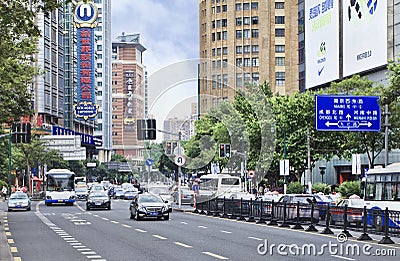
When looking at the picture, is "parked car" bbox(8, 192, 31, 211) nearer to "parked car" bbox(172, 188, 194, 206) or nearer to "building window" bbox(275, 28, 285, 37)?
"parked car" bbox(172, 188, 194, 206)

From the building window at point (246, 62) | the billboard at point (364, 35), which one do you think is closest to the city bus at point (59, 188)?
the billboard at point (364, 35)

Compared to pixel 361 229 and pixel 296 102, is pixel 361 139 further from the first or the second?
pixel 361 229

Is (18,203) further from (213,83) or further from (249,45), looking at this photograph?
(249,45)

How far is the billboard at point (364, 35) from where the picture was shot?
71062 millimetres

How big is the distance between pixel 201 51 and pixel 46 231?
392ft

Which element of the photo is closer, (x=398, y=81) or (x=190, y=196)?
(x=398, y=81)

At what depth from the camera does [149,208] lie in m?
38.8

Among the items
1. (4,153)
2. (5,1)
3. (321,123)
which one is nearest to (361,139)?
(321,123)

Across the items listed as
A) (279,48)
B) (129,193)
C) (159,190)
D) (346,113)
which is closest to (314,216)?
(346,113)

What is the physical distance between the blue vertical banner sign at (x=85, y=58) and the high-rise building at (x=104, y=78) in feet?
166

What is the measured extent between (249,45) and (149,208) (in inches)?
4133

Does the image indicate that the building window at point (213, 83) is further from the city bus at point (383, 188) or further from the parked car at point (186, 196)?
the city bus at point (383, 188)

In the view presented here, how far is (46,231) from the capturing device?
1248 inches

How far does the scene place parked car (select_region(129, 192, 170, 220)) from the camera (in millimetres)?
38812
